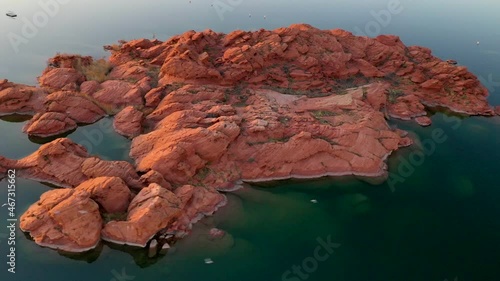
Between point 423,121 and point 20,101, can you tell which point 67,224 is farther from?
point 423,121

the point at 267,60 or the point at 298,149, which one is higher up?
the point at 267,60

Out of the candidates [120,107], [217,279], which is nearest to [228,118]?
[120,107]

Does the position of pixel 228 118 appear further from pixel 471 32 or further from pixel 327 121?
pixel 471 32

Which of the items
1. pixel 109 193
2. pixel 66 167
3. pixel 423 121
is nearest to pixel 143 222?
pixel 109 193

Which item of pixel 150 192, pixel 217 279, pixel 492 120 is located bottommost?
pixel 492 120

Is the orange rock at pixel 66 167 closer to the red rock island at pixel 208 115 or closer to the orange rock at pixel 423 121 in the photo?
the red rock island at pixel 208 115

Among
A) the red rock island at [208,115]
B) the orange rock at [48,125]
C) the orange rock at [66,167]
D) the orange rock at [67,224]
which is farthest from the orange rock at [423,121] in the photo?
the orange rock at [48,125]

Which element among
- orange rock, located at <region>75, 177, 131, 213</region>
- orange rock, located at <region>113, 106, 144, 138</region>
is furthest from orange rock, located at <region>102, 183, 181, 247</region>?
orange rock, located at <region>113, 106, 144, 138</region>

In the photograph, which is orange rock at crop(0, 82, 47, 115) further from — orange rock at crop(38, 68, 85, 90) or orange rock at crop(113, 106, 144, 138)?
orange rock at crop(113, 106, 144, 138)
